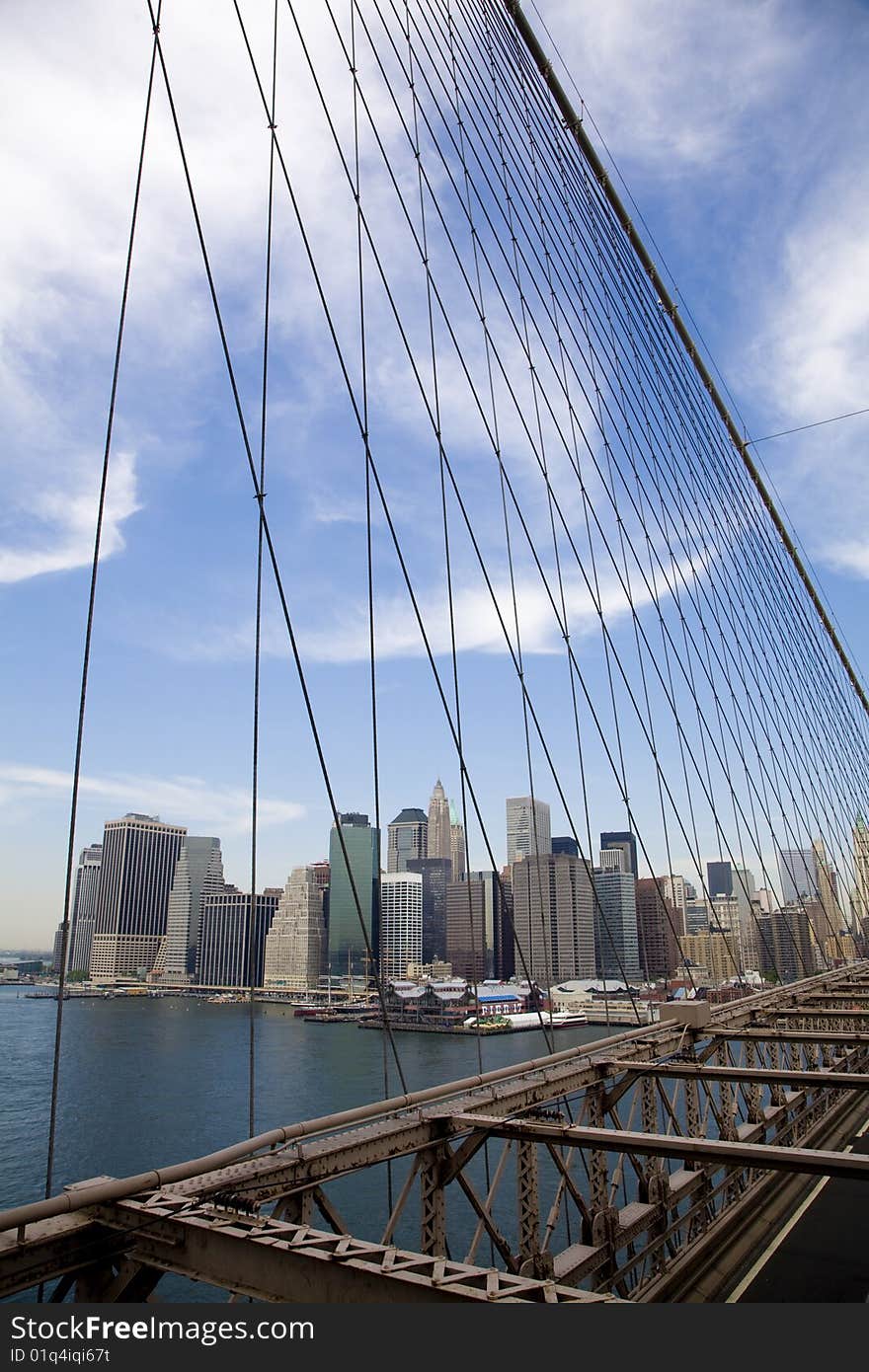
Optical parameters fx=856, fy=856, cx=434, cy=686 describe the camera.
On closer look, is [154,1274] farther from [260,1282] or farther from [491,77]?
[491,77]

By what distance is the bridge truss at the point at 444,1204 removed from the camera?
3.07m

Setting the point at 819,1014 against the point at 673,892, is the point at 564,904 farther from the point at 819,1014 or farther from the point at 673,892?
the point at 819,1014

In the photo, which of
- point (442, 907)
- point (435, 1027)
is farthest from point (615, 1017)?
point (442, 907)

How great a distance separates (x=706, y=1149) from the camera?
4273mm

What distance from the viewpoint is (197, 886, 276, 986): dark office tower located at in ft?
315

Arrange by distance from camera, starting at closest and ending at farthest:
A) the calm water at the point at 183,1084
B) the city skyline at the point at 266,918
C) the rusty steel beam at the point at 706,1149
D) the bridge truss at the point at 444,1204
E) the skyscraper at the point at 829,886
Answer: the bridge truss at the point at 444,1204
the rusty steel beam at the point at 706,1149
the calm water at the point at 183,1084
the skyscraper at the point at 829,886
the city skyline at the point at 266,918

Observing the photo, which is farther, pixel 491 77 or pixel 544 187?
pixel 544 187

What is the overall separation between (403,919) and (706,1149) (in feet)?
313

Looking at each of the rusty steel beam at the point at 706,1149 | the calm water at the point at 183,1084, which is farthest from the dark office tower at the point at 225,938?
the rusty steel beam at the point at 706,1149

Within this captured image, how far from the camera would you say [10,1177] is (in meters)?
25.0

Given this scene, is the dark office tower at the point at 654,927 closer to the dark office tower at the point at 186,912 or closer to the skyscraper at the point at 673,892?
the skyscraper at the point at 673,892

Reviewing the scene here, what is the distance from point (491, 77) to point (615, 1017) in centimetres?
5375

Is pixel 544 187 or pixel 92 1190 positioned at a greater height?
pixel 544 187

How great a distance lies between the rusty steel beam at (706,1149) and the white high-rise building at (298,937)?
8335 centimetres
